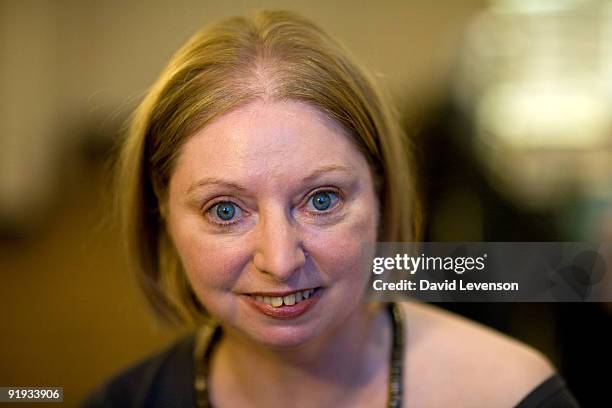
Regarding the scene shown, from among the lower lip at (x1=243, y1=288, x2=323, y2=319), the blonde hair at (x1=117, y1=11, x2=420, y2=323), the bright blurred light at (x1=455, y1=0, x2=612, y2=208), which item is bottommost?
the lower lip at (x1=243, y1=288, x2=323, y2=319)

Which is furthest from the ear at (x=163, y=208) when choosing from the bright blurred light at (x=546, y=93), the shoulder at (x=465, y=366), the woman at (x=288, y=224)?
the bright blurred light at (x=546, y=93)

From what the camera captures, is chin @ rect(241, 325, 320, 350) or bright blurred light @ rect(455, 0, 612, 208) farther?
bright blurred light @ rect(455, 0, 612, 208)

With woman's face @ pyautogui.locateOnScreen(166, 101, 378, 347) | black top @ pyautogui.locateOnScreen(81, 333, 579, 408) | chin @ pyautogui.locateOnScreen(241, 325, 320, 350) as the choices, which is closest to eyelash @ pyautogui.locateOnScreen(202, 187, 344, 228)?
woman's face @ pyautogui.locateOnScreen(166, 101, 378, 347)

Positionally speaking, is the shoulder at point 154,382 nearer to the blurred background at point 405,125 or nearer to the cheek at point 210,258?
the blurred background at point 405,125

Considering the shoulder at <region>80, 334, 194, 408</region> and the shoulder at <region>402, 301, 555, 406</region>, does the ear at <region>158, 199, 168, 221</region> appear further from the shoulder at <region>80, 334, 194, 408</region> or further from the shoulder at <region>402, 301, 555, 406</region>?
the shoulder at <region>402, 301, 555, 406</region>

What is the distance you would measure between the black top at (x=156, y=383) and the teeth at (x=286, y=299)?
21 centimetres

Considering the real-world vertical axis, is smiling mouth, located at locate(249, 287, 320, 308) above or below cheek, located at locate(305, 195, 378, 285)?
below

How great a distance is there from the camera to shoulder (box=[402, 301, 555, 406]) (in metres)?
0.74

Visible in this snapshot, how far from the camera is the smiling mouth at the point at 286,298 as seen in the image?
66 centimetres

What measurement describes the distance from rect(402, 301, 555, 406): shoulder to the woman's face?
0.13m

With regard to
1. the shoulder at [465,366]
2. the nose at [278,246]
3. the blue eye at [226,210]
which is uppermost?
the blue eye at [226,210]

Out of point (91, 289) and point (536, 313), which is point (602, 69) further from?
point (91, 289)

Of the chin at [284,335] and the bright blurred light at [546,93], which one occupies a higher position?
the bright blurred light at [546,93]

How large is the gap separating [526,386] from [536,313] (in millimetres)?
145
